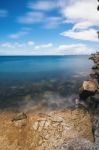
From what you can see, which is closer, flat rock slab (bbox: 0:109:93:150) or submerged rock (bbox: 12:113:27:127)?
flat rock slab (bbox: 0:109:93:150)

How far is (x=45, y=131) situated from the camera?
25766 millimetres

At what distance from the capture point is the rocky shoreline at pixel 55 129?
73.4 ft

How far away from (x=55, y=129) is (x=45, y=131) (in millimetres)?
1404

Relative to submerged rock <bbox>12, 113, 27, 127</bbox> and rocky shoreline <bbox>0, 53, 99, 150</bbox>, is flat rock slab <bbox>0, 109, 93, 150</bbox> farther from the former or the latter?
submerged rock <bbox>12, 113, 27, 127</bbox>

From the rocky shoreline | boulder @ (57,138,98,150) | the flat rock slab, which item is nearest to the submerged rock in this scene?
the rocky shoreline

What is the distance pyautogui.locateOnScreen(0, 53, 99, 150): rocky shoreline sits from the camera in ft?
73.4

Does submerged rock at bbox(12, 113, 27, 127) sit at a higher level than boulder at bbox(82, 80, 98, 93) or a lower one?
lower

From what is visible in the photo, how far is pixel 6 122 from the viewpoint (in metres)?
29.8

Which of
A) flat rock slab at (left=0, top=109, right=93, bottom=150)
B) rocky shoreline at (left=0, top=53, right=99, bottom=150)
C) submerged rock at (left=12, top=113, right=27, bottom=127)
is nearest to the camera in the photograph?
rocky shoreline at (left=0, top=53, right=99, bottom=150)

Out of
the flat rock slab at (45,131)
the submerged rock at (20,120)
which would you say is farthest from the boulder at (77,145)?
the submerged rock at (20,120)

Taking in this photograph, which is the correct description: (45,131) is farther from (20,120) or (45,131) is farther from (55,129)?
(20,120)

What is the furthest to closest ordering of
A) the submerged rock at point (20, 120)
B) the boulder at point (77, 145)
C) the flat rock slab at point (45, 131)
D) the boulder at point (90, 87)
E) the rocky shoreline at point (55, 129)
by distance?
1. the boulder at point (90, 87)
2. the submerged rock at point (20, 120)
3. the flat rock slab at point (45, 131)
4. the rocky shoreline at point (55, 129)
5. the boulder at point (77, 145)

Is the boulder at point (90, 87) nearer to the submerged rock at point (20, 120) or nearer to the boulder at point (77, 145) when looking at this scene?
the submerged rock at point (20, 120)

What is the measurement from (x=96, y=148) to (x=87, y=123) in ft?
25.2
